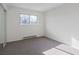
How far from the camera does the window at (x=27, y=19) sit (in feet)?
15.8

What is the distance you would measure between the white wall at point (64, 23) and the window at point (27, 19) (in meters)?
0.98

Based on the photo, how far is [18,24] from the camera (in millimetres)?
4555

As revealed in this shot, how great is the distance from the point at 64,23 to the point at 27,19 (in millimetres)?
2363

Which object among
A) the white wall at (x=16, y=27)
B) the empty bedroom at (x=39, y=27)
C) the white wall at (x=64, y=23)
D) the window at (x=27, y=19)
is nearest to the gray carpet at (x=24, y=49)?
the empty bedroom at (x=39, y=27)

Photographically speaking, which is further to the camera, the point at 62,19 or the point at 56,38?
the point at 56,38

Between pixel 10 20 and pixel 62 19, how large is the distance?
2.84 meters

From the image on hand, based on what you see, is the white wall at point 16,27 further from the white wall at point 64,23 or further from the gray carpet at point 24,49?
the white wall at point 64,23

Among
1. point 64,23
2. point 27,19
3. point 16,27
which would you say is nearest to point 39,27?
point 27,19

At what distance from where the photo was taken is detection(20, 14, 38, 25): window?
4818 mm

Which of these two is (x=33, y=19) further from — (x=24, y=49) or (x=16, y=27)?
(x=24, y=49)

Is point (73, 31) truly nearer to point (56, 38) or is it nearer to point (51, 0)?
point (56, 38)

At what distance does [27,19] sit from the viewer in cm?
509
